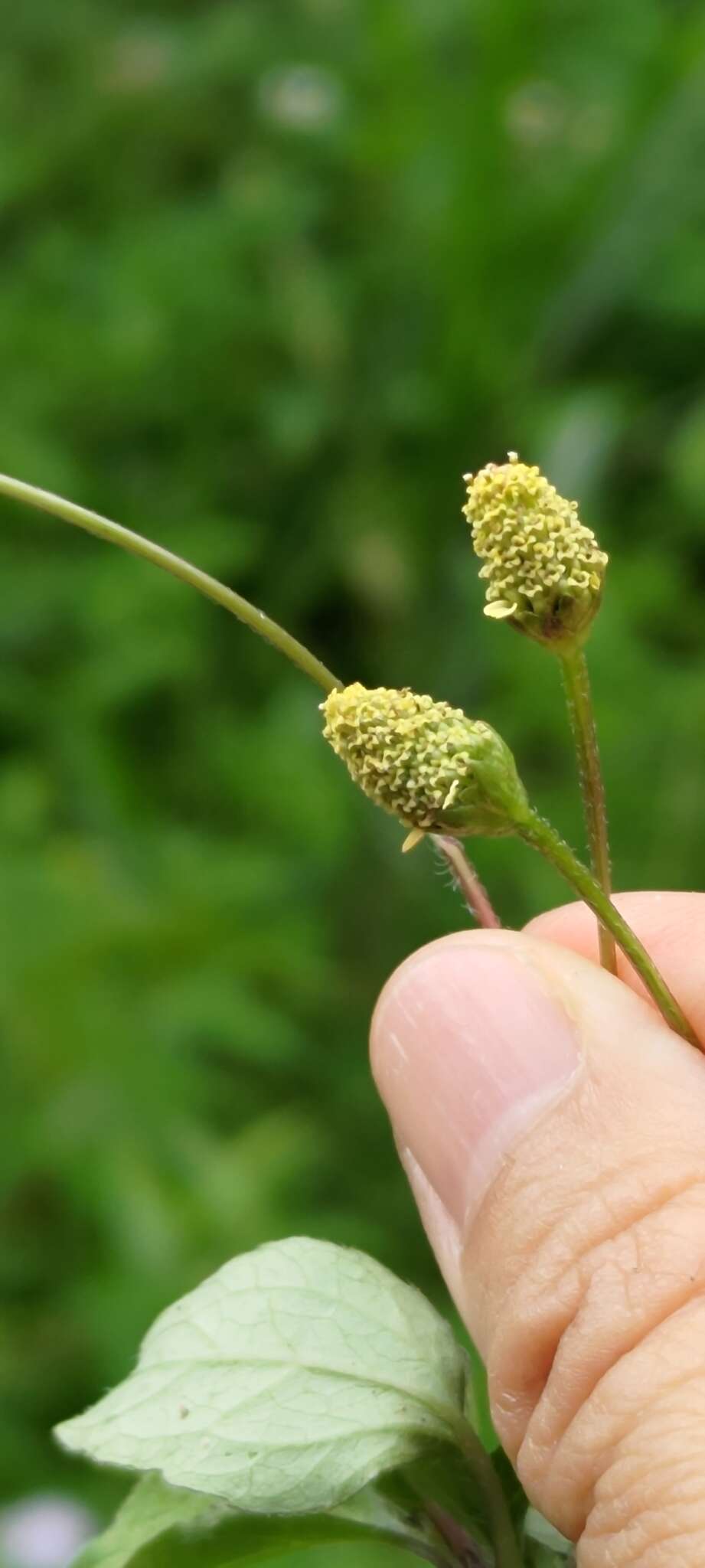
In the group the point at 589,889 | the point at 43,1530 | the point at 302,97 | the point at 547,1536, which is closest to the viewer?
the point at 589,889

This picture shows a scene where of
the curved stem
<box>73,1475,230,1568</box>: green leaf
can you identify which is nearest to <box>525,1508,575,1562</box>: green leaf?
<box>73,1475,230,1568</box>: green leaf

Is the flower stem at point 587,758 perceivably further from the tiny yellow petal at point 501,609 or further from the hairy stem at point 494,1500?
the hairy stem at point 494,1500

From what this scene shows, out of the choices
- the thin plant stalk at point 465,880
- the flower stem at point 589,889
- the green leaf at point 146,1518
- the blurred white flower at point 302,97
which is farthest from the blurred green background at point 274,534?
the flower stem at point 589,889

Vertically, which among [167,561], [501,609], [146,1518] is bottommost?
[146,1518]

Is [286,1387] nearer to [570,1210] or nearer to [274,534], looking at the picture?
[570,1210]

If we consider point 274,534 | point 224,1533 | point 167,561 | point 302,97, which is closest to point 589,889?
point 167,561
